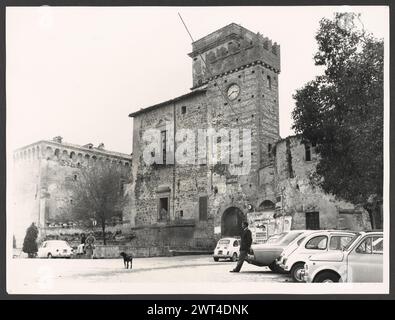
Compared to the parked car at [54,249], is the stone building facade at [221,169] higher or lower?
higher

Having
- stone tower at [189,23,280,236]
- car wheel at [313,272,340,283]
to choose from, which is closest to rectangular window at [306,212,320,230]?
stone tower at [189,23,280,236]

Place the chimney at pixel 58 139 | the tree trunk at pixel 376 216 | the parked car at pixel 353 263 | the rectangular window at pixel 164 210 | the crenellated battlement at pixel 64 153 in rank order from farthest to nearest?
1. the rectangular window at pixel 164 210
2. the chimney at pixel 58 139
3. the crenellated battlement at pixel 64 153
4. the tree trunk at pixel 376 216
5. the parked car at pixel 353 263

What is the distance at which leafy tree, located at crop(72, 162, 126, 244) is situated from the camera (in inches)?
332

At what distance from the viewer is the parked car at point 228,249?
26.8 feet

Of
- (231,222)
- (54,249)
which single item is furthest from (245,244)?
(54,249)

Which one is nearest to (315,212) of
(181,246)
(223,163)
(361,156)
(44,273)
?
(361,156)

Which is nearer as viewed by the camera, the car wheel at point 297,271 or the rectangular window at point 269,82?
the car wheel at point 297,271

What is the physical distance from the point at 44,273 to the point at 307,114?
5358 mm

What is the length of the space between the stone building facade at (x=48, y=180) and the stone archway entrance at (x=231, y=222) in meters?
2.19

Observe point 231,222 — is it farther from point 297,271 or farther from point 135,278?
point 135,278

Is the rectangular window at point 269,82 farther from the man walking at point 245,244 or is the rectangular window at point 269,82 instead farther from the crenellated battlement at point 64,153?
the crenellated battlement at point 64,153

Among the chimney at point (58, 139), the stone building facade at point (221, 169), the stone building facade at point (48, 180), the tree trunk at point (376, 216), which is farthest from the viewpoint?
the stone building facade at point (221, 169)

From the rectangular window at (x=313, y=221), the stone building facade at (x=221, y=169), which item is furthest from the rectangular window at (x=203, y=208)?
the rectangular window at (x=313, y=221)
